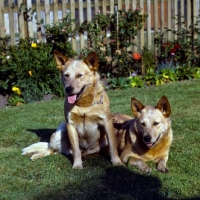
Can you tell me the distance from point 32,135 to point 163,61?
17.5 ft

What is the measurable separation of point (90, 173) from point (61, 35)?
570 cm

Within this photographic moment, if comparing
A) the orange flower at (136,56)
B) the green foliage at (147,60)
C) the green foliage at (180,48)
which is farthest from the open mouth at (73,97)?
the green foliage at (180,48)

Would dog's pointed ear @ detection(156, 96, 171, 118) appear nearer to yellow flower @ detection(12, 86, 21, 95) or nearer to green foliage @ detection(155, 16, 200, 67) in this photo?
yellow flower @ detection(12, 86, 21, 95)

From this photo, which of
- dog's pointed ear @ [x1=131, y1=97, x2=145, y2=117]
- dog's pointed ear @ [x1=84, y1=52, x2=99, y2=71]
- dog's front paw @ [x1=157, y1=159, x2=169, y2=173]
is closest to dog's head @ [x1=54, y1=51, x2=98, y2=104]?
dog's pointed ear @ [x1=84, y1=52, x2=99, y2=71]

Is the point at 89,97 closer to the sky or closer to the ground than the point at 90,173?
closer to the sky

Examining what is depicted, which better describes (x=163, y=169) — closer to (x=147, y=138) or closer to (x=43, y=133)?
(x=147, y=138)

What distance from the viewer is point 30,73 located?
960cm

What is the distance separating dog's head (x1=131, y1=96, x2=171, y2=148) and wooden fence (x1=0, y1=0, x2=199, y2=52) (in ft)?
18.4

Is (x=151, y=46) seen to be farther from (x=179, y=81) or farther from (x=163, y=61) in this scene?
(x=179, y=81)

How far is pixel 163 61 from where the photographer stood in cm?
1158

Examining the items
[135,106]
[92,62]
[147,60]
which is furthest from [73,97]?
[147,60]

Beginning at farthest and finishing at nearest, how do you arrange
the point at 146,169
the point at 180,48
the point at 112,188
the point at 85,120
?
the point at 180,48, the point at 85,120, the point at 146,169, the point at 112,188

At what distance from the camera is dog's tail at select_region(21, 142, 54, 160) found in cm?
602

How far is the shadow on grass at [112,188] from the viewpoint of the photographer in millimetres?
4594
